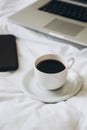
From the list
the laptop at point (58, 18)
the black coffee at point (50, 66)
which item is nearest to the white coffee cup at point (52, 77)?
the black coffee at point (50, 66)

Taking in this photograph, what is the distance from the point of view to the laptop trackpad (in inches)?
24.9

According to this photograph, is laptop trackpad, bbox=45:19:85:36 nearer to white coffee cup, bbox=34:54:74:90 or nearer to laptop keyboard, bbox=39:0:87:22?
laptop keyboard, bbox=39:0:87:22

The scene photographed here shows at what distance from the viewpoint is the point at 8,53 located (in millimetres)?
580

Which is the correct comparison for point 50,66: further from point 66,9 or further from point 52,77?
point 66,9

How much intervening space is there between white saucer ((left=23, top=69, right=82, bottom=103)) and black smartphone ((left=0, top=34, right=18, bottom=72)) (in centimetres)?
5

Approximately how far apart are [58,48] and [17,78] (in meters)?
0.14

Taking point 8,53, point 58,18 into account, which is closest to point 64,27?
point 58,18

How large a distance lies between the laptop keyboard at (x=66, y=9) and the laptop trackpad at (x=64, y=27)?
4 centimetres

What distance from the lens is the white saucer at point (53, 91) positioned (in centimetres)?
47

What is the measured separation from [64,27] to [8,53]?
17 cm

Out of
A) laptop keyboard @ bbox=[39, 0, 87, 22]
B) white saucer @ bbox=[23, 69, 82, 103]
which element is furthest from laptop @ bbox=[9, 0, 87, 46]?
white saucer @ bbox=[23, 69, 82, 103]

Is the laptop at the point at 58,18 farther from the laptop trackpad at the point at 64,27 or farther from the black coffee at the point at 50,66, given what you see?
the black coffee at the point at 50,66

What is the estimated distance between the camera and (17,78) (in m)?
0.52

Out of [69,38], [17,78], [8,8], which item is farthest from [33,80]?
[8,8]
